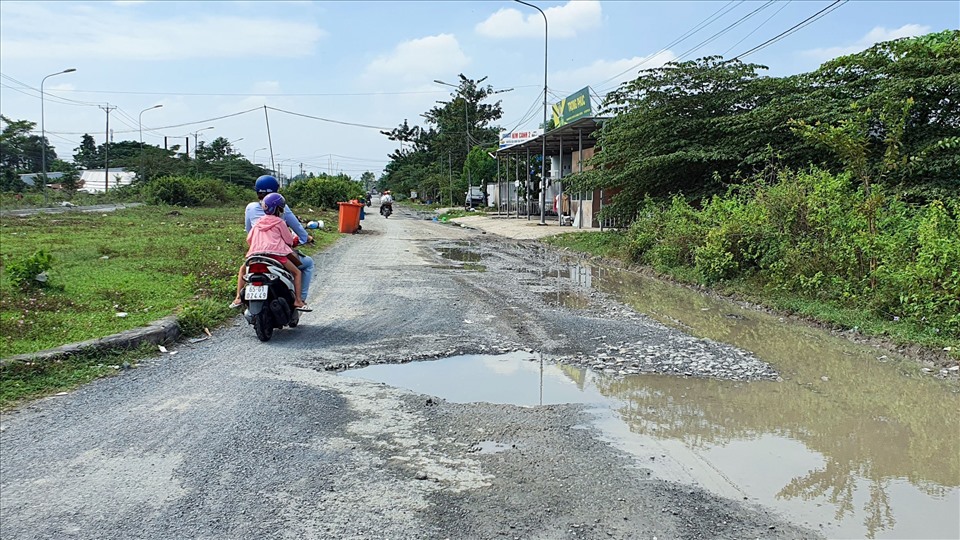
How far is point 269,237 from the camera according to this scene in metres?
7.15

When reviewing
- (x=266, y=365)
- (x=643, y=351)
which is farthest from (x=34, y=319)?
(x=643, y=351)

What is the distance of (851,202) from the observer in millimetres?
9562

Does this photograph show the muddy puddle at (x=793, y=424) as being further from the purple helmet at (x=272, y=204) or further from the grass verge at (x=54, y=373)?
the purple helmet at (x=272, y=204)

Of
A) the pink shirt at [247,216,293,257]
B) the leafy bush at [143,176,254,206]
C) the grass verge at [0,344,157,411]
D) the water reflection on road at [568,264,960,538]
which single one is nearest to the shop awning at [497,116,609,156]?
the pink shirt at [247,216,293,257]

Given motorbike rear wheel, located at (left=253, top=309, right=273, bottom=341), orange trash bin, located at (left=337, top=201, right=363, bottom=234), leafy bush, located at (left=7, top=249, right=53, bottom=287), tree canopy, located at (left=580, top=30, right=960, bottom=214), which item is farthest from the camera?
orange trash bin, located at (left=337, top=201, right=363, bottom=234)

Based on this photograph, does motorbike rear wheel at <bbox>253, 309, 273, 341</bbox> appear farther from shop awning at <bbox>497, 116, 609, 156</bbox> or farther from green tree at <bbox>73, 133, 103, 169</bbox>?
green tree at <bbox>73, 133, 103, 169</bbox>

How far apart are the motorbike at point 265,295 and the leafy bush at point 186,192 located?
1388 inches

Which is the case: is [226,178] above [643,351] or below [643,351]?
above

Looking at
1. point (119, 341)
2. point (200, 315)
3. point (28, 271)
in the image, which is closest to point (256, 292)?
point (200, 315)

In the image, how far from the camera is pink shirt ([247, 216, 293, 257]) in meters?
7.13

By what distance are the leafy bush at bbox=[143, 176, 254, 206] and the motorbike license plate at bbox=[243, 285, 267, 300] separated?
3544 cm

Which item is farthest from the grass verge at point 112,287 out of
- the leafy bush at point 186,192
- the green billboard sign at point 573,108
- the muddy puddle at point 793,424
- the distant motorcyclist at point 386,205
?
the leafy bush at point 186,192

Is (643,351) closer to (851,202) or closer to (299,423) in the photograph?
(299,423)

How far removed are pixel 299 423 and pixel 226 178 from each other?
2468 inches
